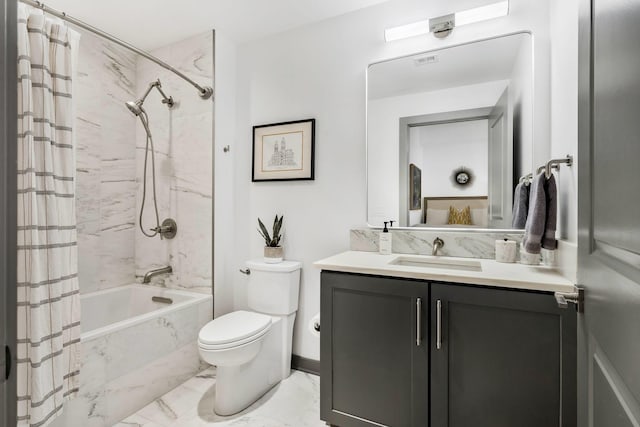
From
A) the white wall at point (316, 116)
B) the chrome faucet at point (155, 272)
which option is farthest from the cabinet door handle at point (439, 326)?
the chrome faucet at point (155, 272)

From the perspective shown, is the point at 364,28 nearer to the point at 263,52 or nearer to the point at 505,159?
the point at 263,52

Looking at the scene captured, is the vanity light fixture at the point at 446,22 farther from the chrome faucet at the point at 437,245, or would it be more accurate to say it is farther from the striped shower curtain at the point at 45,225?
the striped shower curtain at the point at 45,225

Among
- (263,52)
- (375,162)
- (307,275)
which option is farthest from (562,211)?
(263,52)

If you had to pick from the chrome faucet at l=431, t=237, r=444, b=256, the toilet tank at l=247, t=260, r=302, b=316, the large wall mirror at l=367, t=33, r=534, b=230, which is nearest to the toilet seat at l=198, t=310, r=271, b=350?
the toilet tank at l=247, t=260, r=302, b=316

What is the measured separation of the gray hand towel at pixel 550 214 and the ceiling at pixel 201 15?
1.52m

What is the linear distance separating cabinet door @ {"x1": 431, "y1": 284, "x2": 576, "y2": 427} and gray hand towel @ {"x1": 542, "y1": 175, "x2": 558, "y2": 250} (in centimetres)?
33

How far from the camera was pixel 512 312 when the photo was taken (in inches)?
47.8

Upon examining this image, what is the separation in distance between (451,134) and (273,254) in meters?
1.37

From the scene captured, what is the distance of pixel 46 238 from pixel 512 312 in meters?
1.89

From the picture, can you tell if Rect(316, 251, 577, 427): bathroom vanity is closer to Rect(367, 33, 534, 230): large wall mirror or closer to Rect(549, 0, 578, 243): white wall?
Rect(549, 0, 578, 243): white wall

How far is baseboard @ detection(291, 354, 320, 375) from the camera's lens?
216 cm

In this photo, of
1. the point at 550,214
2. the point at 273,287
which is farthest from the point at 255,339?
the point at 550,214

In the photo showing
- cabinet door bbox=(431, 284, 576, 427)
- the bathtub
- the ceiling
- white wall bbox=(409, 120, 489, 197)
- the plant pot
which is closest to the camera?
cabinet door bbox=(431, 284, 576, 427)

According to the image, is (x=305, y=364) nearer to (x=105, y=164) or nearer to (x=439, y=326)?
(x=439, y=326)
